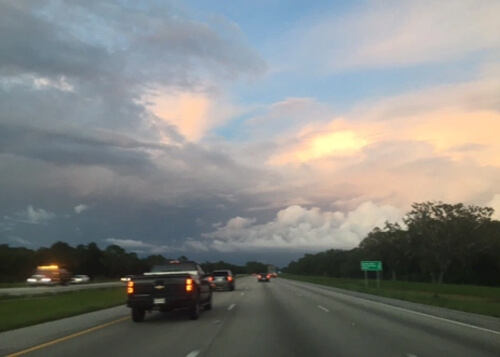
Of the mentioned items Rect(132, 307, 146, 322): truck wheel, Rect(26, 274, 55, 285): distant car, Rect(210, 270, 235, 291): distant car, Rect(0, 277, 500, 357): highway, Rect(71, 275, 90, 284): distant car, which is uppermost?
Rect(71, 275, 90, 284): distant car

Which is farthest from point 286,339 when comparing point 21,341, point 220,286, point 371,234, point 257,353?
point 371,234

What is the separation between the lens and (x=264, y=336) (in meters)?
15.7

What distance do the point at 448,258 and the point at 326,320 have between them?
2704 inches

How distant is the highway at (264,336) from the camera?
42.5 ft

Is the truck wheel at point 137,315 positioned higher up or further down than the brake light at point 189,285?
further down

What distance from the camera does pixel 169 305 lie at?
68.8ft

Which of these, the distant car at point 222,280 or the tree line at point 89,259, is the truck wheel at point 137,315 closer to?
the distant car at point 222,280

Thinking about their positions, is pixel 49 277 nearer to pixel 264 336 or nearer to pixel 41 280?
pixel 41 280

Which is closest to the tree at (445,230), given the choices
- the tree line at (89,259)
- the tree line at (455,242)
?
the tree line at (455,242)

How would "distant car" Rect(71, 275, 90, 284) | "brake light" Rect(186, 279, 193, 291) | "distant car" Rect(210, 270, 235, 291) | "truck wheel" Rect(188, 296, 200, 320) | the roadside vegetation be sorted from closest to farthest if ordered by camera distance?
"truck wheel" Rect(188, 296, 200, 320) → "brake light" Rect(186, 279, 193, 291) → "distant car" Rect(210, 270, 235, 291) → "distant car" Rect(71, 275, 90, 284) → the roadside vegetation

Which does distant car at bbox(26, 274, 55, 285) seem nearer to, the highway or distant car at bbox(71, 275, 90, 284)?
distant car at bbox(71, 275, 90, 284)

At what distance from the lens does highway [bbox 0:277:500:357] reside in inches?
510

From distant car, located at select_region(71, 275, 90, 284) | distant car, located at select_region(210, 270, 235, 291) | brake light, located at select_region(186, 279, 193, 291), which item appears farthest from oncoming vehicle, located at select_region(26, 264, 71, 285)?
brake light, located at select_region(186, 279, 193, 291)

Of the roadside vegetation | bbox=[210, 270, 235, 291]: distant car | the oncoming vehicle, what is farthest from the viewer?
the roadside vegetation
